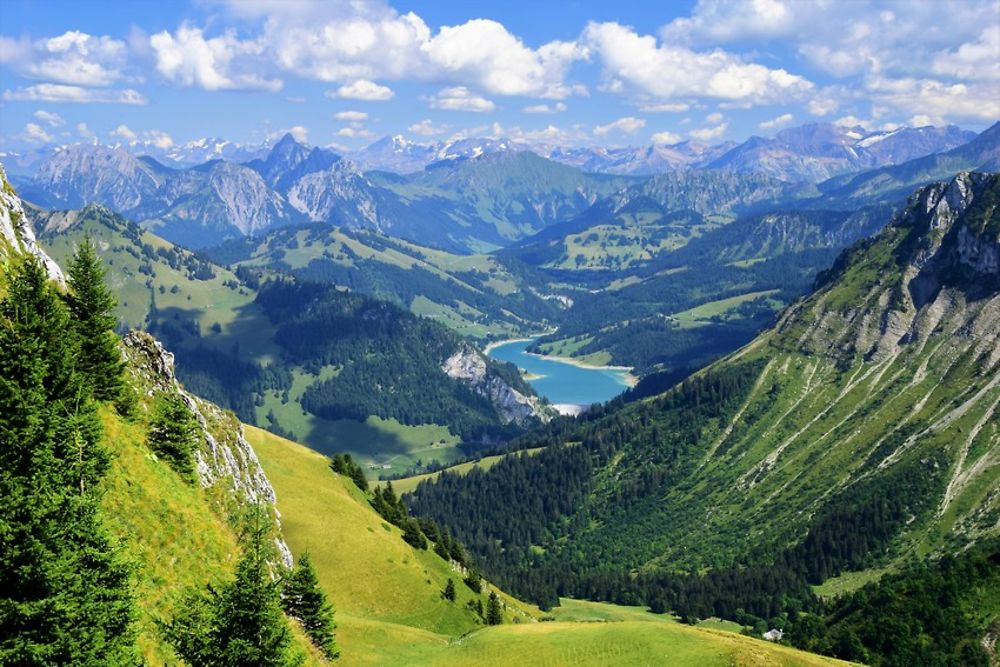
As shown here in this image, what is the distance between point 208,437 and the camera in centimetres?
6316

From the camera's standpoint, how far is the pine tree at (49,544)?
91.6ft

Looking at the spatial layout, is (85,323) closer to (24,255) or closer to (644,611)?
(24,255)

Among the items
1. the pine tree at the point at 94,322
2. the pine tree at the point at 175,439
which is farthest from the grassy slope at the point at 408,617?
the pine tree at the point at 94,322

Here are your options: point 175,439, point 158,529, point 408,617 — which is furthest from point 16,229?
point 408,617

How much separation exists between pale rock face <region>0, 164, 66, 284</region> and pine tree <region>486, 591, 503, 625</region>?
220 ft

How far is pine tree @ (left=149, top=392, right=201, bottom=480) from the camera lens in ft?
177

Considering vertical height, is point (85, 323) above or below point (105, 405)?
above

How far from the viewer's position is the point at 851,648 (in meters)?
116

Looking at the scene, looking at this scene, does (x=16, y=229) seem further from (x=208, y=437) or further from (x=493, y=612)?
(x=493, y=612)

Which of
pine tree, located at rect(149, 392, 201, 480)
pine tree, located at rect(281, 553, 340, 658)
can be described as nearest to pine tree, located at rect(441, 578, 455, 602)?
pine tree, located at rect(281, 553, 340, 658)

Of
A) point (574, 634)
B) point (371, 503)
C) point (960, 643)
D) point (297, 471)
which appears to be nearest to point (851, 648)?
point (960, 643)

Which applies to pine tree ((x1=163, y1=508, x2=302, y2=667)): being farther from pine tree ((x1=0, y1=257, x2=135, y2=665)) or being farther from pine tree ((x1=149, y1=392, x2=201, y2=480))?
pine tree ((x1=149, y1=392, x2=201, y2=480))

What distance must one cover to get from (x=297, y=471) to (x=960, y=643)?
98876 mm

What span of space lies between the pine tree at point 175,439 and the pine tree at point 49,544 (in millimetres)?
17677
